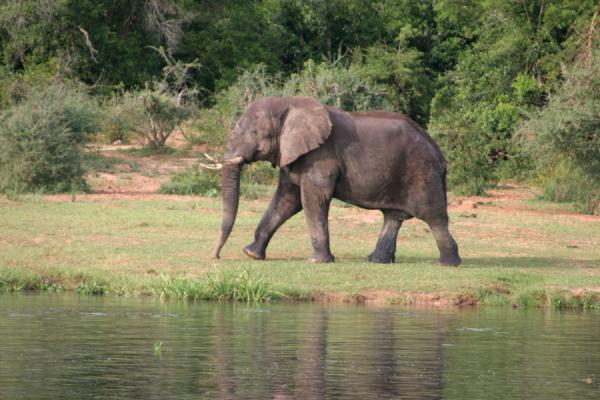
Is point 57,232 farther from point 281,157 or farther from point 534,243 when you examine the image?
point 534,243

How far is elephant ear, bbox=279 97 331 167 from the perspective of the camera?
58.2 ft

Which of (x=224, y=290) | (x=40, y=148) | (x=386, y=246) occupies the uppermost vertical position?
(x=40, y=148)

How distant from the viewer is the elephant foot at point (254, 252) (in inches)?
720

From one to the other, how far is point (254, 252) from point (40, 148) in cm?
855

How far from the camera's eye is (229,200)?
18266 millimetres

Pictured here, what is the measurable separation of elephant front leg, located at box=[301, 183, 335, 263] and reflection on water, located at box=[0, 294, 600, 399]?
2376 millimetres

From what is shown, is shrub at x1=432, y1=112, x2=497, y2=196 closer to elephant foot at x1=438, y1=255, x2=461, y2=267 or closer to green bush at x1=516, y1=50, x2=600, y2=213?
green bush at x1=516, y1=50, x2=600, y2=213

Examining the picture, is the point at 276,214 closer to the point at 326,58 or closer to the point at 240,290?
the point at 240,290

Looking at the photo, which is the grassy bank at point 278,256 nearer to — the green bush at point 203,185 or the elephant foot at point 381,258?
the elephant foot at point 381,258

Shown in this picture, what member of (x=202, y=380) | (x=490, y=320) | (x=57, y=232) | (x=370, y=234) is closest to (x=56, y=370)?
(x=202, y=380)

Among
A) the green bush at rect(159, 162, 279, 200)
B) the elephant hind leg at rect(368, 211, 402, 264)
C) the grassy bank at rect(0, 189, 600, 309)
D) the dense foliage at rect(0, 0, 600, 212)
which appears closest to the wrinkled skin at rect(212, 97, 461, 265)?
the elephant hind leg at rect(368, 211, 402, 264)

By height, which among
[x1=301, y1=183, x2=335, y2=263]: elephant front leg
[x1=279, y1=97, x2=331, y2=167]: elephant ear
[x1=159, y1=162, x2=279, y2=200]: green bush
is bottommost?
[x1=301, y1=183, x2=335, y2=263]: elephant front leg

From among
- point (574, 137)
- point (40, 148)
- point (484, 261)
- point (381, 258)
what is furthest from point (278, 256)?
point (574, 137)

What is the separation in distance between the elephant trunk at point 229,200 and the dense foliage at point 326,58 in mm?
11763
